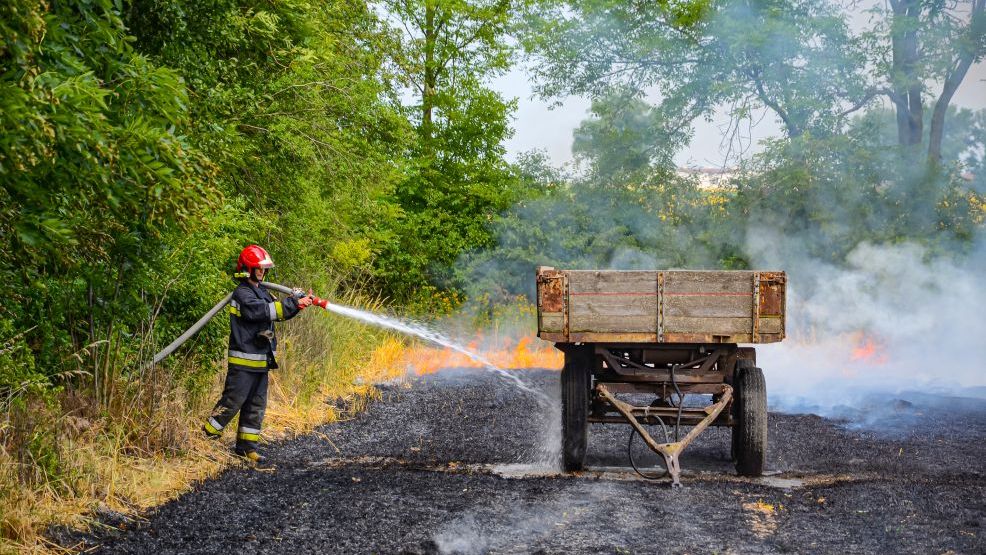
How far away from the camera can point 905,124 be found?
2527 centimetres

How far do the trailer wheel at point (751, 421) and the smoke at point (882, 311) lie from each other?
12.7 metres

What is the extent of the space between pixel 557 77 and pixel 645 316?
19669 millimetres

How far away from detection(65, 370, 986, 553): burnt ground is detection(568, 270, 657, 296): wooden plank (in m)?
1.60

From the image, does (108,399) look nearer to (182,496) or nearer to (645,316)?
(182,496)

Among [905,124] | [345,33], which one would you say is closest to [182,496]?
[345,33]

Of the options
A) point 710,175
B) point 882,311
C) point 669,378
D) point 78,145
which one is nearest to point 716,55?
point 710,175

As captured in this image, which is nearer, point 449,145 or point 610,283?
point 610,283

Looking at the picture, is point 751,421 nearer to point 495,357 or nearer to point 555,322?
point 555,322

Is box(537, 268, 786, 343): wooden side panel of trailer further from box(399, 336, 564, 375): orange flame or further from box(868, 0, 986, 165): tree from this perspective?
box(868, 0, 986, 165): tree

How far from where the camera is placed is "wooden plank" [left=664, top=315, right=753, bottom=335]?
8391 millimetres

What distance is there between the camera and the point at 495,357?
20500mm

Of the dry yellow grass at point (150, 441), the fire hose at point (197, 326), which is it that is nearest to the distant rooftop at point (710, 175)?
the dry yellow grass at point (150, 441)

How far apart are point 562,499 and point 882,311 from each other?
55.8ft

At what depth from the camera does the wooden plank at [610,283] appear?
8.47 m
